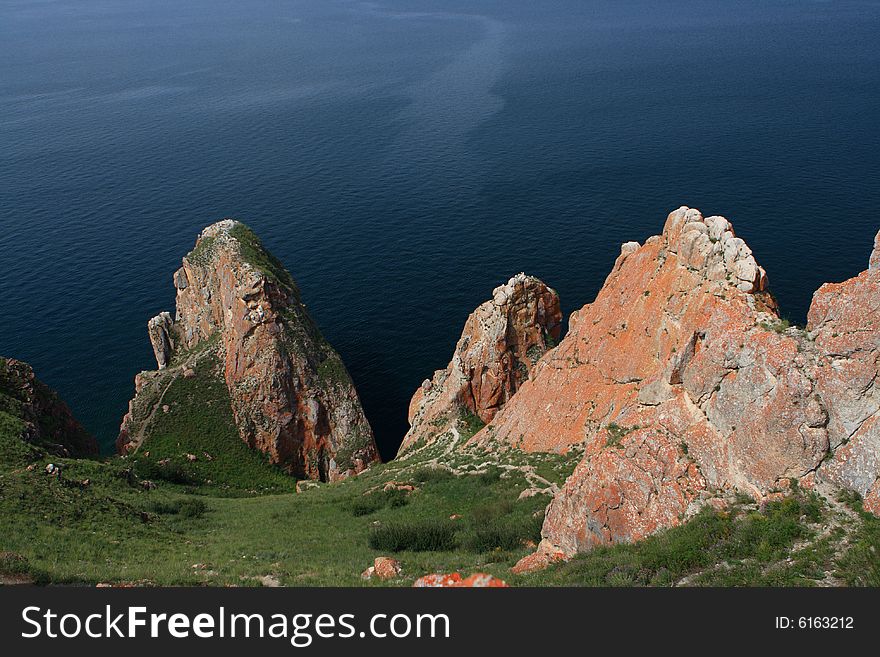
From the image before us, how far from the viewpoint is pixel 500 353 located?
200ft

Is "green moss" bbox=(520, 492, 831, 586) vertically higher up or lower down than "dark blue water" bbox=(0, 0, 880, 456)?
lower down

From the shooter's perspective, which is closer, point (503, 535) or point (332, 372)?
point (503, 535)

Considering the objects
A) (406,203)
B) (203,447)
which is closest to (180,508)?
(203,447)

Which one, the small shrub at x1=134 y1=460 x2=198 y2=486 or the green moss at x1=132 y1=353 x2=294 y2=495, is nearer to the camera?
the small shrub at x1=134 y1=460 x2=198 y2=486

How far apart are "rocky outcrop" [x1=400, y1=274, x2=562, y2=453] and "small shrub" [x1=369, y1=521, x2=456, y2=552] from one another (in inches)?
936

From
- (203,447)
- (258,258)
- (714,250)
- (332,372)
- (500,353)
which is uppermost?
(258,258)

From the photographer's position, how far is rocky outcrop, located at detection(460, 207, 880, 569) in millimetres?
22484

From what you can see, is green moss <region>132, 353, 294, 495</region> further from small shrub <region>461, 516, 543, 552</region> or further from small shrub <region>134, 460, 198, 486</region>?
small shrub <region>461, 516, 543, 552</region>

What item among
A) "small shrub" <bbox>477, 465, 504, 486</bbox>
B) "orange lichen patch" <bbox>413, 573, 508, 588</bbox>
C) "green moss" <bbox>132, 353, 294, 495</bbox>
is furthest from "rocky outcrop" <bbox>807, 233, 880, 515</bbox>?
"green moss" <bbox>132, 353, 294, 495</bbox>

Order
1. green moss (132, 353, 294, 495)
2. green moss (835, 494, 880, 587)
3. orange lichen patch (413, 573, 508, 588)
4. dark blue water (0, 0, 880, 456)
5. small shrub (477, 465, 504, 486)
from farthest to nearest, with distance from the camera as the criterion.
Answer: dark blue water (0, 0, 880, 456) < green moss (132, 353, 294, 495) < small shrub (477, 465, 504, 486) < orange lichen patch (413, 573, 508, 588) < green moss (835, 494, 880, 587)

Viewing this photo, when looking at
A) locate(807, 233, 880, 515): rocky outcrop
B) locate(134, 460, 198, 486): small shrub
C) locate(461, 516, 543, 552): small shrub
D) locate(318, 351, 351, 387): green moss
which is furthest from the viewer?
locate(318, 351, 351, 387): green moss

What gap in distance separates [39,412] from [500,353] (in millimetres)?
48751

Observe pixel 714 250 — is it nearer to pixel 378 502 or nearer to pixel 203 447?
pixel 378 502

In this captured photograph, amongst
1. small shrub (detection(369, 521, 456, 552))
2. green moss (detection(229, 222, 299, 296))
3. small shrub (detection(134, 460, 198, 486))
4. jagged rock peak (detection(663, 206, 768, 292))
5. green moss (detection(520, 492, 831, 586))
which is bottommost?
small shrub (detection(134, 460, 198, 486))
